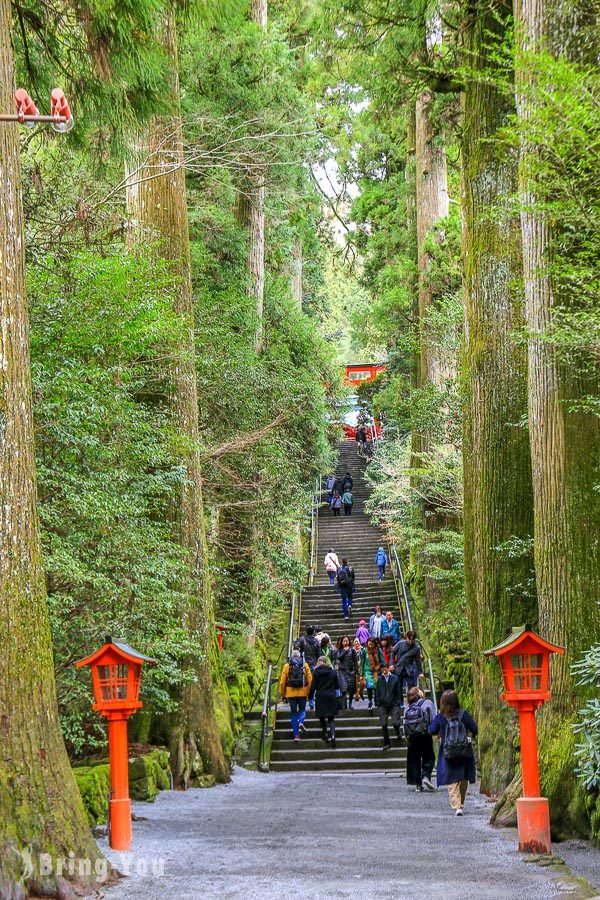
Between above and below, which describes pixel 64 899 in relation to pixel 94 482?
below

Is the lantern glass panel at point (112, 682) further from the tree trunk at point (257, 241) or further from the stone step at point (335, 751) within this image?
the tree trunk at point (257, 241)

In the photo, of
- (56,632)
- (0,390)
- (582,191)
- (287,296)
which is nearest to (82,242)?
(56,632)

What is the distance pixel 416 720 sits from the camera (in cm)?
1191

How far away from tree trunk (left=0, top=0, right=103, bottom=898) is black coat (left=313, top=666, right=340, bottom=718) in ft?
33.7

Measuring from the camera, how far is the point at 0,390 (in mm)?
6094

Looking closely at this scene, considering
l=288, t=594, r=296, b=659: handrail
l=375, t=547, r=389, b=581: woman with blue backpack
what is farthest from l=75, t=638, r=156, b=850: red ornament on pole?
l=375, t=547, r=389, b=581: woman with blue backpack

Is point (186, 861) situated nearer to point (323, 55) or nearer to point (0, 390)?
point (0, 390)

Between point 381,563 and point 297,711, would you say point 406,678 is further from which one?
point 381,563

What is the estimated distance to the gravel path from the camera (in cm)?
593

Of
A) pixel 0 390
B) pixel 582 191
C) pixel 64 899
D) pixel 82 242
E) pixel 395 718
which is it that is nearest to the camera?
pixel 64 899

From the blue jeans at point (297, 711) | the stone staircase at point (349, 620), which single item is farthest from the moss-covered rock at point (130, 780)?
the blue jeans at point (297, 711)

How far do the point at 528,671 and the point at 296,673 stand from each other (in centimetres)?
922

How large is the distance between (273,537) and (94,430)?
9987mm

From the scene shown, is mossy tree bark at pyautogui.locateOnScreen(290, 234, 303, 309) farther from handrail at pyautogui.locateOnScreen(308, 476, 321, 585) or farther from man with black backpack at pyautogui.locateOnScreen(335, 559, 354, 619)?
man with black backpack at pyautogui.locateOnScreen(335, 559, 354, 619)
